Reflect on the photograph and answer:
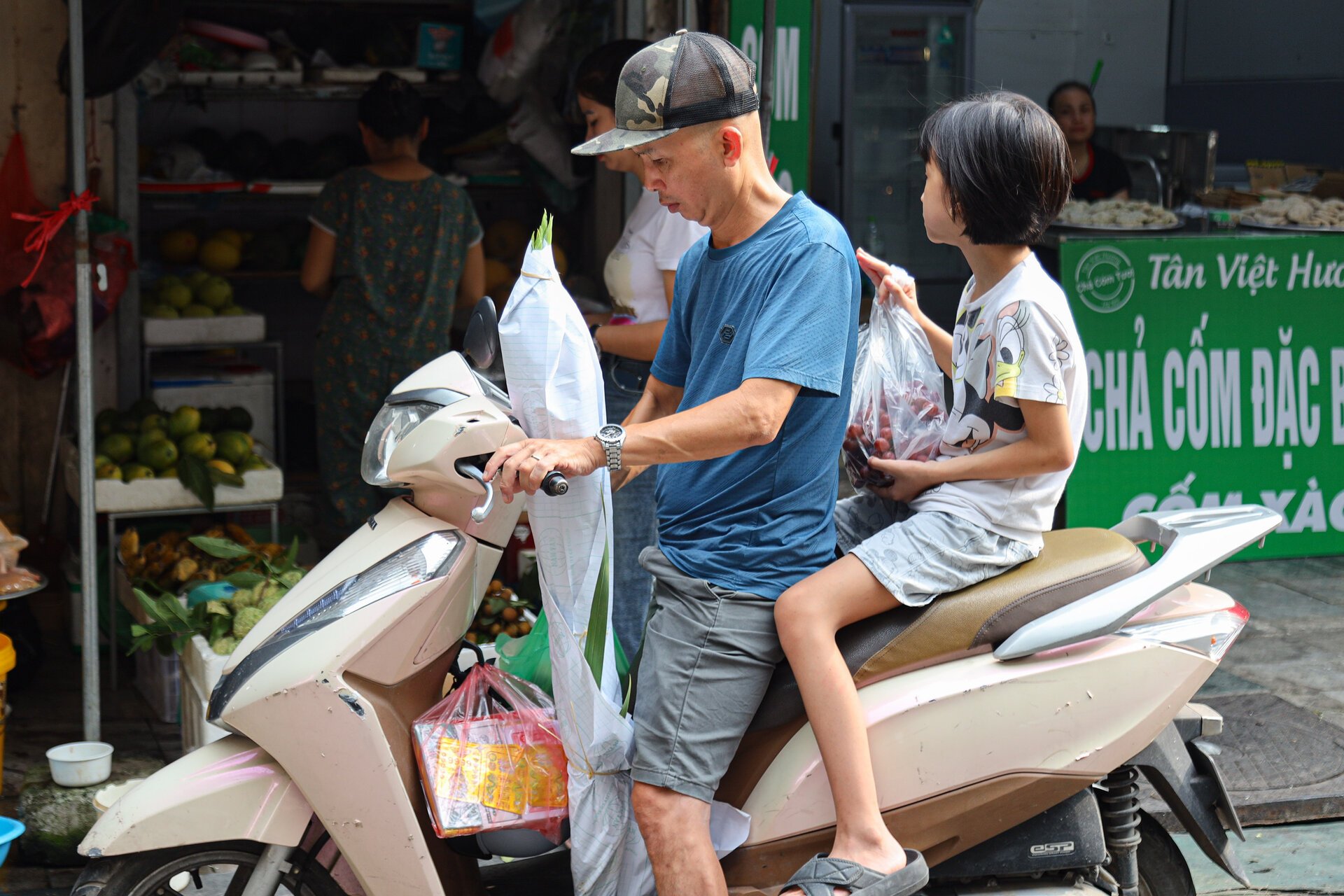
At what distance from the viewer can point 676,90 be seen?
212cm

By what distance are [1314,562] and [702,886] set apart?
453cm

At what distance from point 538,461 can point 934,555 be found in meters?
0.77

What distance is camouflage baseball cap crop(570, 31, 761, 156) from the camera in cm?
212

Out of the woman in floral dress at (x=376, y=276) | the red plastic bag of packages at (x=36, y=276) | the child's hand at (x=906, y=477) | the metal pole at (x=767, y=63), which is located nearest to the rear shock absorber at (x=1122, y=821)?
the child's hand at (x=906, y=477)

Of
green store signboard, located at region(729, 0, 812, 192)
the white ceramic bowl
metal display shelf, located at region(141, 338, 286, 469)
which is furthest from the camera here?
green store signboard, located at region(729, 0, 812, 192)

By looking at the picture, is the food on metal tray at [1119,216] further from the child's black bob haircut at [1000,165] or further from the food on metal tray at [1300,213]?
the child's black bob haircut at [1000,165]

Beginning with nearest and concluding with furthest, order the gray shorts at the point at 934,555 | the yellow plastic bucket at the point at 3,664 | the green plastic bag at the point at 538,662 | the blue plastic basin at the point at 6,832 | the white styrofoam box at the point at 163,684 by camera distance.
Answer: the gray shorts at the point at 934,555 → the green plastic bag at the point at 538,662 → the blue plastic basin at the point at 6,832 → the yellow plastic bucket at the point at 3,664 → the white styrofoam box at the point at 163,684

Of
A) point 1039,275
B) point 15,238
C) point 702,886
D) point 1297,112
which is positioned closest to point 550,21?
point 15,238

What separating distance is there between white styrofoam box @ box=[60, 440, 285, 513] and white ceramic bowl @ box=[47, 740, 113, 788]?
1.04 metres

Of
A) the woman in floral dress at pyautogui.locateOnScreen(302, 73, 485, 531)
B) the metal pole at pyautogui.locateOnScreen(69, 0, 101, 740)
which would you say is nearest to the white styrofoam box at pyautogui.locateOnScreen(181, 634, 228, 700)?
the metal pole at pyautogui.locateOnScreen(69, 0, 101, 740)

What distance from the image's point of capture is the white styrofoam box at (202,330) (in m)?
5.39

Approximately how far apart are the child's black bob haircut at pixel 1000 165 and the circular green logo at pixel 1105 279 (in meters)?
3.32

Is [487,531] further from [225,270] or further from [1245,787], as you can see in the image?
[225,270]

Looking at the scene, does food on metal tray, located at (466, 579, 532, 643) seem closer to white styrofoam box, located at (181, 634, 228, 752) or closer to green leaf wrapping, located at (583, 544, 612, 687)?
white styrofoam box, located at (181, 634, 228, 752)
